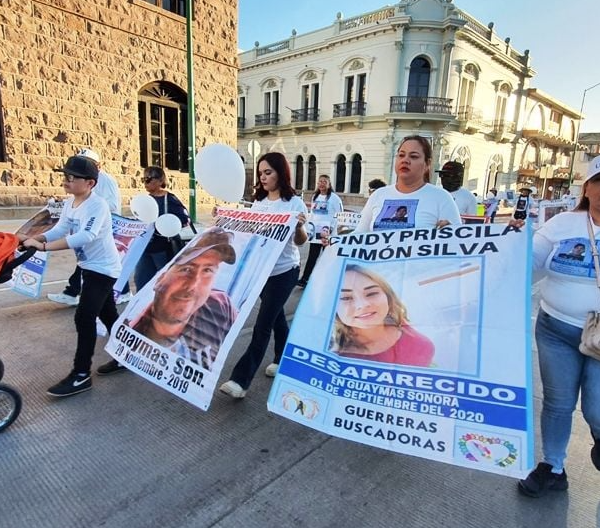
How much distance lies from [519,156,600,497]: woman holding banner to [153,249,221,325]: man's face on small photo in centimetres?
204

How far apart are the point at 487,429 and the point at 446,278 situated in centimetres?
74

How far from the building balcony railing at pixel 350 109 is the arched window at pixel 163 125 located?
16408 mm

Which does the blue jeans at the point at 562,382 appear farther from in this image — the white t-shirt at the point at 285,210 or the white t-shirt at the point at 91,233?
the white t-shirt at the point at 91,233

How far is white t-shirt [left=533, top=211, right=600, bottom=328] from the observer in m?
2.00

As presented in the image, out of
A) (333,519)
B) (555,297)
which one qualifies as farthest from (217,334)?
(555,297)

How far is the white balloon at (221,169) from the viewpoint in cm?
347

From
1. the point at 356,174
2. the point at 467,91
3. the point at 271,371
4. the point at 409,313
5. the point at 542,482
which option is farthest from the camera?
the point at 356,174

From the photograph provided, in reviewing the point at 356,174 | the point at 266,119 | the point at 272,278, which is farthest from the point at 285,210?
the point at 266,119

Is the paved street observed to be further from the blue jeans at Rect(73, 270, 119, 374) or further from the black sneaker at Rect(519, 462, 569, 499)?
the blue jeans at Rect(73, 270, 119, 374)

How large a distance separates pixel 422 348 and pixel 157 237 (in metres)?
3.31

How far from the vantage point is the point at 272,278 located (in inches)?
122

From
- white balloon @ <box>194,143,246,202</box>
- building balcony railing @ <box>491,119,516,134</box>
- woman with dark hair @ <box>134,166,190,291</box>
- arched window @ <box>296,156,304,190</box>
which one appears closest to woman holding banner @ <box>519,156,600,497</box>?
white balloon @ <box>194,143,246,202</box>

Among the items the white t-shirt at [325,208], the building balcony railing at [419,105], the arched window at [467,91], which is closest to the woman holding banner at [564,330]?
the white t-shirt at [325,208]

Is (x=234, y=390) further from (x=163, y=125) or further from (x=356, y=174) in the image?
(x=356, y=174)
